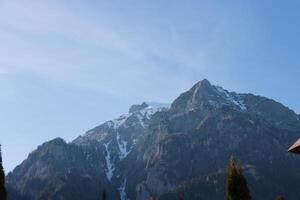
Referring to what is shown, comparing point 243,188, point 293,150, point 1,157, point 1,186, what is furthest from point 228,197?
point 1,157

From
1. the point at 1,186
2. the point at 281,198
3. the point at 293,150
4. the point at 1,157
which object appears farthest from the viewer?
the point at 281,198

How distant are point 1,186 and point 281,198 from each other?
57116 mm

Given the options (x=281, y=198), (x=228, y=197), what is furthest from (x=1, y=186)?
(x=281, y=198)

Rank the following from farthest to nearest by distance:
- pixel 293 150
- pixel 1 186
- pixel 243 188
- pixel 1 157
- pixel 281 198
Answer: pixel 281 198 → pixel 1 157 → pixel 1 186 → pixel 243 188 → pixel 293 150

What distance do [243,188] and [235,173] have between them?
1.11 metres

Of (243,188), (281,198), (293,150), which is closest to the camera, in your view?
(293,150)

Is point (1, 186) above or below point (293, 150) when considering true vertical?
above

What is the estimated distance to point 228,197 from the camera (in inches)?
1478

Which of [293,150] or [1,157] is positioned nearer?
[293,150]

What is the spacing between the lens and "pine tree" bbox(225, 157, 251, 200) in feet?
122

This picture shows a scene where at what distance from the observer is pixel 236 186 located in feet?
123

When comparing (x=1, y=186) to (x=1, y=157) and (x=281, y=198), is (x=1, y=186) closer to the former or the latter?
(x=1, y=157)

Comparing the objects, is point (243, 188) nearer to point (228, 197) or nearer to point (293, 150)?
point (228, 197)

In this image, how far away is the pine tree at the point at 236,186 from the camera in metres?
37.2
